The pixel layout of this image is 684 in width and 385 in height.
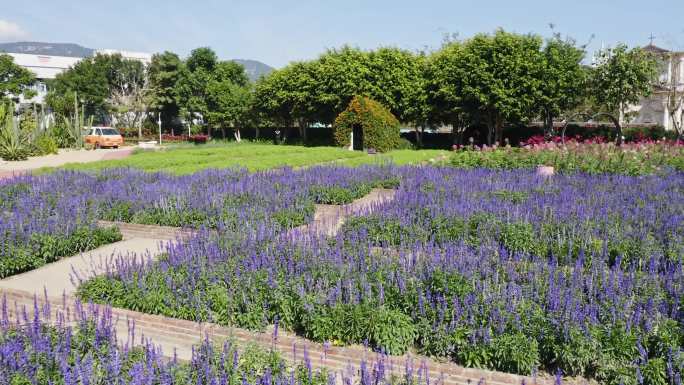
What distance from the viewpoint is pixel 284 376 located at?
411cm

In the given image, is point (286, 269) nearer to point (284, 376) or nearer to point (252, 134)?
point (284, 376)

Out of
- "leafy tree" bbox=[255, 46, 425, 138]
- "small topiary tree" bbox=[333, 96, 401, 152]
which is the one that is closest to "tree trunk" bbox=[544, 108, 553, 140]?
"leafy tree" bbox=[255, 46, 425, 138]

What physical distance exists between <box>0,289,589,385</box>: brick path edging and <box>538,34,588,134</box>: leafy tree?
30.6 metres

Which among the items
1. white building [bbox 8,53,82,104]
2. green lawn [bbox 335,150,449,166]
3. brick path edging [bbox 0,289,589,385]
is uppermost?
white building [bbox 8,53,82,104]

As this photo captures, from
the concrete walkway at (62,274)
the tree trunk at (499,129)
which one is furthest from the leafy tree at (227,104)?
the concrete walkway at (62,274)

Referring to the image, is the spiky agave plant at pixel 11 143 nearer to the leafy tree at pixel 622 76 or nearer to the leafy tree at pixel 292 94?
the leafy tree at pixel 292 94

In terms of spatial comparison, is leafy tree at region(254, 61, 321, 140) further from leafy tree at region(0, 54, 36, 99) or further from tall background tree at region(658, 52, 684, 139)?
leafy tree at region(0, 54, 36, 99)

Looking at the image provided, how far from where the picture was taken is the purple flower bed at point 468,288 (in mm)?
4887

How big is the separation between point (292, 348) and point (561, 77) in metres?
32.0

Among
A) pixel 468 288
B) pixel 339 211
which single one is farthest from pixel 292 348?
pixel 339 211

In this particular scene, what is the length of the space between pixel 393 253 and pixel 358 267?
112cm

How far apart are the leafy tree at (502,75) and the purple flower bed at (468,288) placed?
24179 millimetres

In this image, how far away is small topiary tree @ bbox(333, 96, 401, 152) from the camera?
3462 cm

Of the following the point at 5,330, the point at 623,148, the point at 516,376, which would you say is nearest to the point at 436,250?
the point at 516,376
